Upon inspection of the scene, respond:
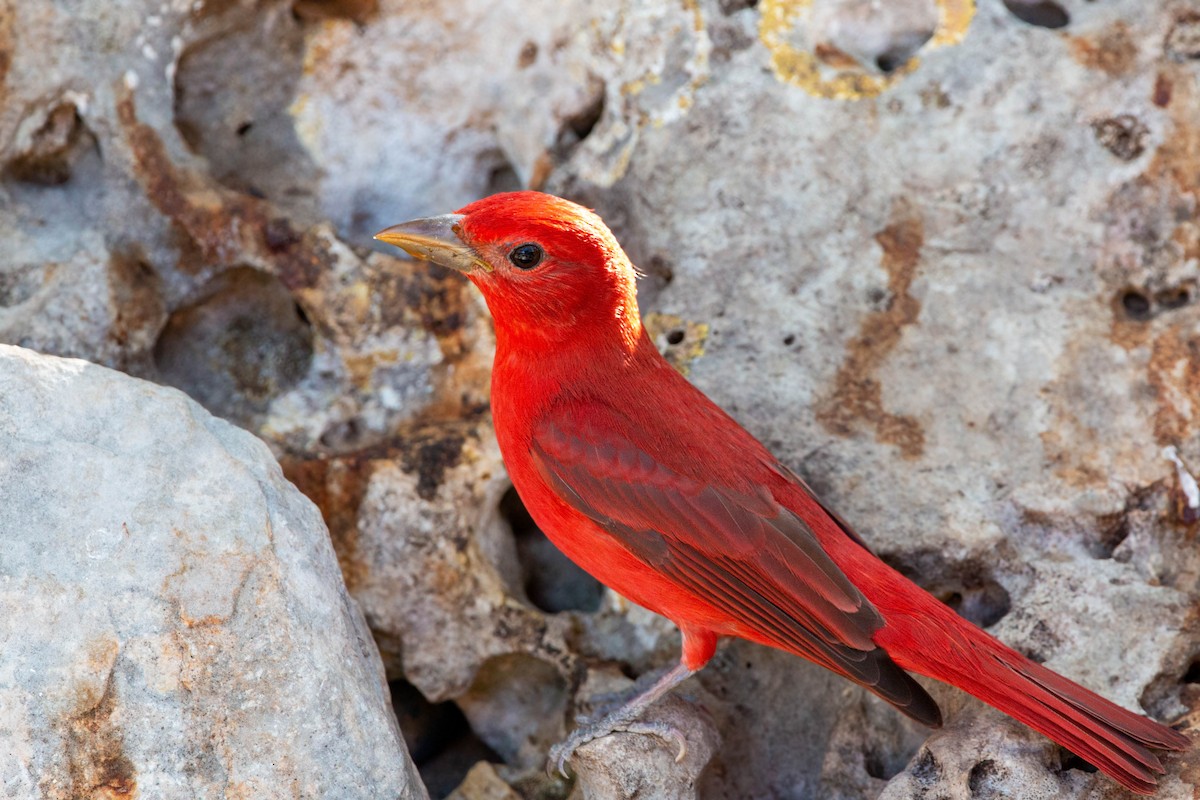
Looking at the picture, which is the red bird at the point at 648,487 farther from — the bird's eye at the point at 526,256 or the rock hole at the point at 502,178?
the rock hole at the point at 502,178

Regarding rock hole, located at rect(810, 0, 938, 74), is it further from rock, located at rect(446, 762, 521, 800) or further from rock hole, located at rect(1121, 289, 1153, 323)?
rock, located at rect(446, 762, 521, 800)

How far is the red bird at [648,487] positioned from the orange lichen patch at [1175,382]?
41.0 inches

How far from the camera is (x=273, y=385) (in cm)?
410

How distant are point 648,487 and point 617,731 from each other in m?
0.67

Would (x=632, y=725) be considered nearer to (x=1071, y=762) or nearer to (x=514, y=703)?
(x=514, y=703)

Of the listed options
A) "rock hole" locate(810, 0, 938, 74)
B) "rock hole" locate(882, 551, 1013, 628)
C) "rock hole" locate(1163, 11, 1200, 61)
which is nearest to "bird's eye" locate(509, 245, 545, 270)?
"rock hole" locate(882, 551, 1013, 628)

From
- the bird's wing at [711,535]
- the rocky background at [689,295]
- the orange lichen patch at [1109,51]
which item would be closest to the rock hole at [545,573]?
the rocky background at [689,295]

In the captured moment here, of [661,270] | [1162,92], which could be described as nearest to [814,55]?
[661,270]

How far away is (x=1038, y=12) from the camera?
4309 mm

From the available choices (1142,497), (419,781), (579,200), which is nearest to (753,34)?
(579,200)

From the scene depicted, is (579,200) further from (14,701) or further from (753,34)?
(14,701)

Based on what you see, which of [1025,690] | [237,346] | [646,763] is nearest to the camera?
[1025,690]

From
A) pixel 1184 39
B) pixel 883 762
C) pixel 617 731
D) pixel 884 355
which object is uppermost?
pixel 1184 39

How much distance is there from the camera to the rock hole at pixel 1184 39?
3.96 meters
